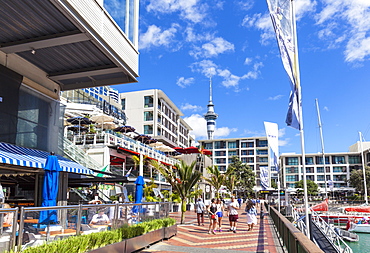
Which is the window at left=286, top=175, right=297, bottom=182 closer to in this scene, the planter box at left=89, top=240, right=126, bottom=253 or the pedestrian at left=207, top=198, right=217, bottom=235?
the pedestrian at left=207, top=198, right=217, bottom=235

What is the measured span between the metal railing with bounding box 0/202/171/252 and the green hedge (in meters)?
0.16

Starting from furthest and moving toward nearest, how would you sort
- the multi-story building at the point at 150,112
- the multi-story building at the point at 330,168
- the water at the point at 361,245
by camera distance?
1. the multi-story building at the point at 330,168
2. the multi-story building at the point at 150,112
3. the water at the point at 361,245

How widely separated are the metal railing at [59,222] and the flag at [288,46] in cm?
540


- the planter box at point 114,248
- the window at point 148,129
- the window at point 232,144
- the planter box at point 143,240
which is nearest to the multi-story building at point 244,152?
the window at point 232,144

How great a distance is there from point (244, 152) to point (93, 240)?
103892 mm

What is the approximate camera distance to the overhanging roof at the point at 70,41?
336 inches

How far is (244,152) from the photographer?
360 feet

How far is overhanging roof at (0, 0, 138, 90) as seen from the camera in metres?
8.55

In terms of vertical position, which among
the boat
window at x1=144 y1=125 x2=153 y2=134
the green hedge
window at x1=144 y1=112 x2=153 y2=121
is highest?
window at x1=144 y1=112 x2=153 y2=121

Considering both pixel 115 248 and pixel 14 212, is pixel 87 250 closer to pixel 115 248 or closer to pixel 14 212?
pixel 115 248

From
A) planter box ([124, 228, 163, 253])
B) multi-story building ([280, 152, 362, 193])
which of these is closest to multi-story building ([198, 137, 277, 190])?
multi-story building ([280, 152, 362, 193])

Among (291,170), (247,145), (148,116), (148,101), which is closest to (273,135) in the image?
(148,116)

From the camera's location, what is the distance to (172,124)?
71188 mm

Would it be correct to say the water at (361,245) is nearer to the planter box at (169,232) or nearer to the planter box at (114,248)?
the planter box at (169,232)
